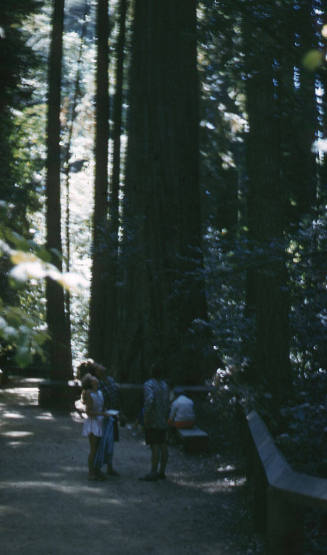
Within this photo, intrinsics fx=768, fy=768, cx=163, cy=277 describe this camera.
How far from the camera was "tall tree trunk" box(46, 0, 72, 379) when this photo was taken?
74.2 feet

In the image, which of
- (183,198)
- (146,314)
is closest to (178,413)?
(146,314)

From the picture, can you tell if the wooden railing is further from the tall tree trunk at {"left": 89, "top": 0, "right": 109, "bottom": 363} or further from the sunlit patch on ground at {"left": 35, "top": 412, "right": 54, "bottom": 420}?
the tall tree trunk at {"left": 89, "top": 0, "right": 109, "bottom": 363}

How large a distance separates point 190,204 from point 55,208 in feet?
20.2

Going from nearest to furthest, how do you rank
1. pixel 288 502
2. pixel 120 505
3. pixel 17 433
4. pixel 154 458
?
1. pixel 288 502
2. pixel 120 505
3. pixel 154 458
4. pixel 17 433

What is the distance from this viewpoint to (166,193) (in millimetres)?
17922

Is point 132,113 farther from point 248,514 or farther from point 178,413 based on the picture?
point 248,514

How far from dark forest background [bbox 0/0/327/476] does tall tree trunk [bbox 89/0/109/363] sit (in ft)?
0.15

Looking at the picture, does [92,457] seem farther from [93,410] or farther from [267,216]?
[267,216]

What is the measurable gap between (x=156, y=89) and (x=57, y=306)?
7.44 meters

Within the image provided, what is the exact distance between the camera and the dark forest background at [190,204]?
8016 mm

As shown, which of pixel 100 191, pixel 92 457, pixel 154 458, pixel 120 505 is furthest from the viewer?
pixel 100 191

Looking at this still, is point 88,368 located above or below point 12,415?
above

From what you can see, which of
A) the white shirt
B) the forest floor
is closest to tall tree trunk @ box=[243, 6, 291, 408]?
the forest floor

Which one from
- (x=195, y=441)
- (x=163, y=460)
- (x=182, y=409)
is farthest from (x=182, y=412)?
(x=163, y=460)
